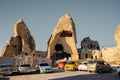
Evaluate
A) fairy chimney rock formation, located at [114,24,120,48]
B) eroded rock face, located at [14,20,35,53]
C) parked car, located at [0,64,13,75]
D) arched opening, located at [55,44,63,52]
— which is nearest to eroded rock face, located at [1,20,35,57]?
eroded rock face, located at [14,20,35,53]

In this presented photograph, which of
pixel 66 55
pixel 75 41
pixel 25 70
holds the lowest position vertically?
pixel 25 70

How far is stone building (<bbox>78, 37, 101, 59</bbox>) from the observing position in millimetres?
60881

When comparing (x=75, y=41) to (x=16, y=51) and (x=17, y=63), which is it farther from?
(x=17, y=63)

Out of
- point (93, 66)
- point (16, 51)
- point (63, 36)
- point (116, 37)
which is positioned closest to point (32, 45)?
point (16, 51)

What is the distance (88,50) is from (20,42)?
2364cm

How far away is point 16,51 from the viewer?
65.6 meters

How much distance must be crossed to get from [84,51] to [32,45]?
18322 millimetres

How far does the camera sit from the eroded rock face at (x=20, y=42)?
6319 centimetres

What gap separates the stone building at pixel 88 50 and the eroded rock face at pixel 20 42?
1730 centimetres

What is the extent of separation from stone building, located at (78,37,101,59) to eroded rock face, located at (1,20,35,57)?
681 inches

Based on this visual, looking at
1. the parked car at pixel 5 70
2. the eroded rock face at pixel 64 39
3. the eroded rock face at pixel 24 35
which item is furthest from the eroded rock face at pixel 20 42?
the parked car at pixel 5 70

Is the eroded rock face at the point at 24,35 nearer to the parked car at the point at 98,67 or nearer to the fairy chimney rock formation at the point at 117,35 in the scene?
the fairy chimney rock formation at the point at 117,35

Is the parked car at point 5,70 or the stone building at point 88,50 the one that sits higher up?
the stone building at point 88,50

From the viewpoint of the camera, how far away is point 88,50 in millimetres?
62656
